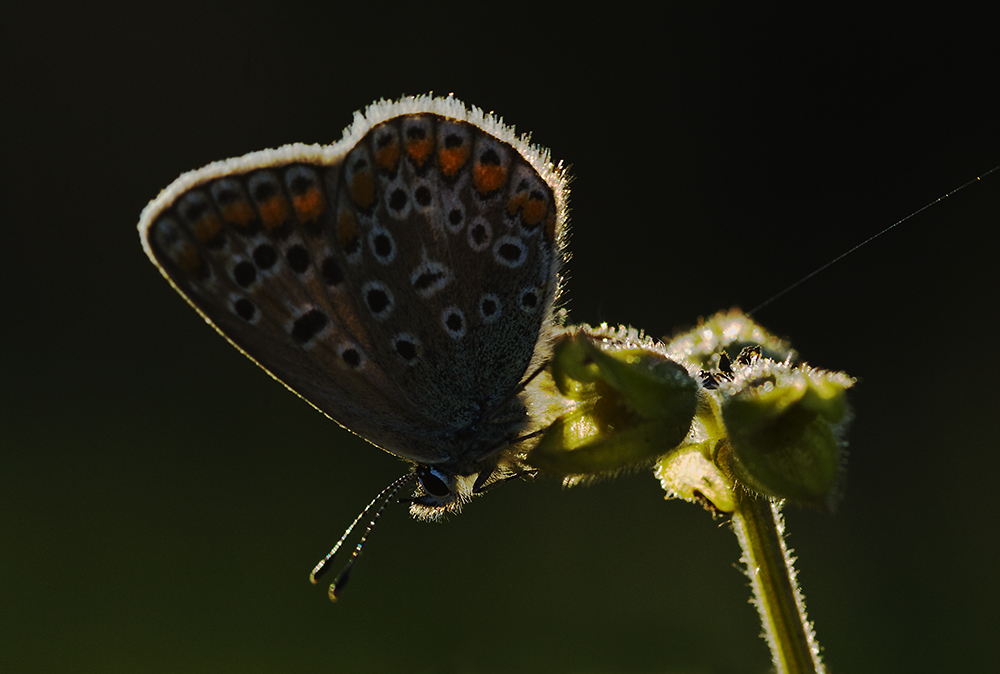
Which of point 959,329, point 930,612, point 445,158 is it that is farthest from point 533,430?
point 959,329

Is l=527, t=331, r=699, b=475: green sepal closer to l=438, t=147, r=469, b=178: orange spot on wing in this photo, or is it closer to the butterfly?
the butterfly

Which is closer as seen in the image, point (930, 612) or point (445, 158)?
point (445, 158)

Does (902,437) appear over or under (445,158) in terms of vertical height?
over

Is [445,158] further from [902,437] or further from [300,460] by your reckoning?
[902,437]

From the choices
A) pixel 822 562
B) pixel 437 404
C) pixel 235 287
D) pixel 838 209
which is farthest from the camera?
pixel 838 209

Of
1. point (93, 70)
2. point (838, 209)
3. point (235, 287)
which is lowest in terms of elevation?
point (235, 287)

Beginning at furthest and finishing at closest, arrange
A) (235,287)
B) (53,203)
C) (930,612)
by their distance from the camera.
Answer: (53,203)
(930,612)
(235,287)
